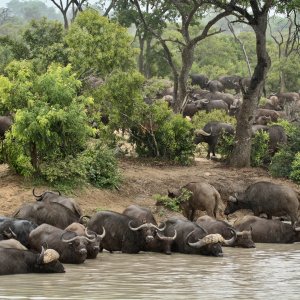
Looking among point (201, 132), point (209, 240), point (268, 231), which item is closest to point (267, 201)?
point (268, 231)

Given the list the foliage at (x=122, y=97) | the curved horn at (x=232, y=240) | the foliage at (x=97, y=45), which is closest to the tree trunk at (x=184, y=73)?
the foliage at (x=97, y=45)

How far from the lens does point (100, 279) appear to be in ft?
42.0

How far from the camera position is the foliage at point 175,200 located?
68.5ft

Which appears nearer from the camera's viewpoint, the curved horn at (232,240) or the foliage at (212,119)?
the curved horn at (232,240)

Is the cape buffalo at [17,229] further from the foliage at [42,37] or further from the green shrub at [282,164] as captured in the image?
the foliage at [42,37]

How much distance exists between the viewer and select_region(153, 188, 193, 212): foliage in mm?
20875

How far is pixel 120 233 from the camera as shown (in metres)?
16.5

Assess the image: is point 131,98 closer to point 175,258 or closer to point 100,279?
point 175,258

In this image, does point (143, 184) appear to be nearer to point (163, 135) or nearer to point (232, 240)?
point (163, 135)

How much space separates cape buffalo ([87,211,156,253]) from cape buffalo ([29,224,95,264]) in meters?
1.75

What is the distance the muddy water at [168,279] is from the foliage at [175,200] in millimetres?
4120

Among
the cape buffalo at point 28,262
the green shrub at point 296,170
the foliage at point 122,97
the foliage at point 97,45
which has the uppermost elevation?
the foliage at point 97,45

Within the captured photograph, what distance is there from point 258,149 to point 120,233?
37.5 feet

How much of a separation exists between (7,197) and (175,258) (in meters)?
5.66
